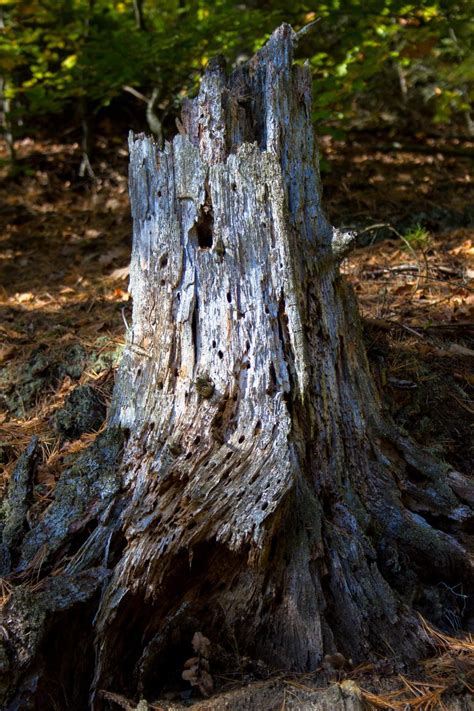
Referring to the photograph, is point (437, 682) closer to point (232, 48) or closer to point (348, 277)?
point (348, 277)

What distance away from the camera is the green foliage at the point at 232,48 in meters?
5.21

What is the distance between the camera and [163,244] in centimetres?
256

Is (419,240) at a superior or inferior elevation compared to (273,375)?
superior

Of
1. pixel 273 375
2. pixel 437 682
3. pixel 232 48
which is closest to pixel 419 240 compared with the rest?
pixel 232 48

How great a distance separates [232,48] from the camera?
5.68 metres

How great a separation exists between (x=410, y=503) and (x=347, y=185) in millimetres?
4894

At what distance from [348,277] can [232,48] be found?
2765mm

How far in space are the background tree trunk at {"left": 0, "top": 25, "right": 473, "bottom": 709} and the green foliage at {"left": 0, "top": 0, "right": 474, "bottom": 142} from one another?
9.17 ft

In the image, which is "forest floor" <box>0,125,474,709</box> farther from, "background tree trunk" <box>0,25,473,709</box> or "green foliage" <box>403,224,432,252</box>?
"background tree trunk" <box>0,25,473,709</box>

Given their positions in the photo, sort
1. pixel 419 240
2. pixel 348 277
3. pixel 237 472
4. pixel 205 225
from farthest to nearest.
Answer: pixel 419 240 → pixel 348 277 → pixel 205 225 → pixel 237 472

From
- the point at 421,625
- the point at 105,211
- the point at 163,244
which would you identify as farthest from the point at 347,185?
the point at 421,625

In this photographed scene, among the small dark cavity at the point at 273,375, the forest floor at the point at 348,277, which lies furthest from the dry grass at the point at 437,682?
the small dark cavity at the point at 273,375

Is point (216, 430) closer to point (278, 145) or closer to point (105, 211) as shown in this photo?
point (278, 145)

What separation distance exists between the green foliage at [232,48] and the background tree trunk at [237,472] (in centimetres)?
280
